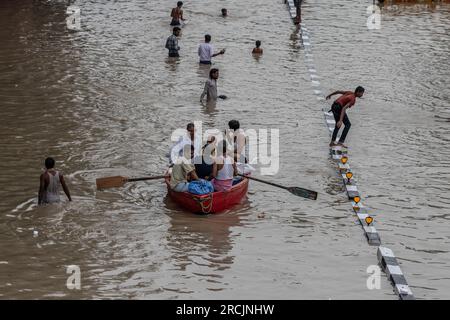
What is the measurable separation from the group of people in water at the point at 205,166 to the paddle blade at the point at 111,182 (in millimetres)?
869

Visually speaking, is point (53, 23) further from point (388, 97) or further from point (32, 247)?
point (32, 247)

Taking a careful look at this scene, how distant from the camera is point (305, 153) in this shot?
714 inches

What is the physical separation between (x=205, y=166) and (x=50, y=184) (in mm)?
2724

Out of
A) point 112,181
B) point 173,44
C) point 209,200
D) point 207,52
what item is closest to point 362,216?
point 209,200

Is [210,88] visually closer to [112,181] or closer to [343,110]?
[343,110]

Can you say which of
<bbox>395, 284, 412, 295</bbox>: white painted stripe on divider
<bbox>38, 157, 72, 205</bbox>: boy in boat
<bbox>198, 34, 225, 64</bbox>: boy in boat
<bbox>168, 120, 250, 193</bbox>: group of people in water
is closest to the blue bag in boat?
<bbox>168, 120, 250, 193</bbox>: group of people in water

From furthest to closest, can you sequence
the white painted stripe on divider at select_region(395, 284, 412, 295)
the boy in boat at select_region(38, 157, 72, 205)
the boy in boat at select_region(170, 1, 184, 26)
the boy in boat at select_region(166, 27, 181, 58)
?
the boy in boat at select_region(170, 1, 184, 26)
the boy in boat at select_region(166, 27, 181, 58)
the boy in boat at select_region(38, 157, 72, 205)
the white painted stripe on divider at select_region(395, 284, 412, 295)

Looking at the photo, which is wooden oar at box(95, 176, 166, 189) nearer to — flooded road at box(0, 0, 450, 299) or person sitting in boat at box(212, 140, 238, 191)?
flooded road at box(0, 0, 450, 299)

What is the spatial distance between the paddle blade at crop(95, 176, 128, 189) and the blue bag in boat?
4.78ft

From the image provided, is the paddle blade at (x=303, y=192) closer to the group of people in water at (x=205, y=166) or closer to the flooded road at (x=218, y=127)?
the flooded road at (x=218, y=127)

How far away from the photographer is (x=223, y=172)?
14883 mm

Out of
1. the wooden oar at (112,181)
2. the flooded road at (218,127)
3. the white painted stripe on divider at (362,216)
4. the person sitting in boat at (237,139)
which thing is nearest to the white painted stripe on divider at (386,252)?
Answer: the flooded road at (218,127)

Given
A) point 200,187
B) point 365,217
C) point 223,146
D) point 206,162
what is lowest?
point 365,217

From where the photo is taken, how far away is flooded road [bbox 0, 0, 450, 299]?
12625 millimetres
